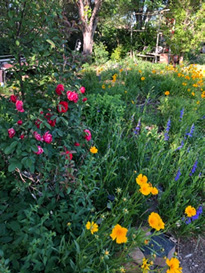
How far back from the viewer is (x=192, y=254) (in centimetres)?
175

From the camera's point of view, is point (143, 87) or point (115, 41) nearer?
point (143, 87)

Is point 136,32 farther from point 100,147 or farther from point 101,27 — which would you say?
point 100,147

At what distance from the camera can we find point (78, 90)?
68.2 inches

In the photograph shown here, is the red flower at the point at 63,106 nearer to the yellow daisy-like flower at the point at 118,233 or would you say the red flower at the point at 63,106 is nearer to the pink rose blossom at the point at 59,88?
the pink rose blossom at the point at 59,88

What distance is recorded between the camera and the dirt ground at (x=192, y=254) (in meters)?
1.65

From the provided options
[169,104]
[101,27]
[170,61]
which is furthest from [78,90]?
[101,27]

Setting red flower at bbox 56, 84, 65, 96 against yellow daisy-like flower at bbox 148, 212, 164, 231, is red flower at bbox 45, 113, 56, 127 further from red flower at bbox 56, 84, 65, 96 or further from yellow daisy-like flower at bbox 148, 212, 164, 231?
yellow daisy-like flower at bbox 148, 212, 164, 231

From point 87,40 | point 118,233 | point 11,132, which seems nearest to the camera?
point 118,233

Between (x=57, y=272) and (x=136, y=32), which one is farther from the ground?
(x=136, y=32)

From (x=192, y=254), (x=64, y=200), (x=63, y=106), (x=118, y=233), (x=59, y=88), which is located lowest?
(x=192, y=254)

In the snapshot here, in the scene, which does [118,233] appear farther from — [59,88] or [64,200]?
[59,88]

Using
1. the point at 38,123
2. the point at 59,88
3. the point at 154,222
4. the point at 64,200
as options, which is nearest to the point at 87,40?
the point at 59,88

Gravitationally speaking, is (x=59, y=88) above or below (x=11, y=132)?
above

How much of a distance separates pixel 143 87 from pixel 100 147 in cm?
223
